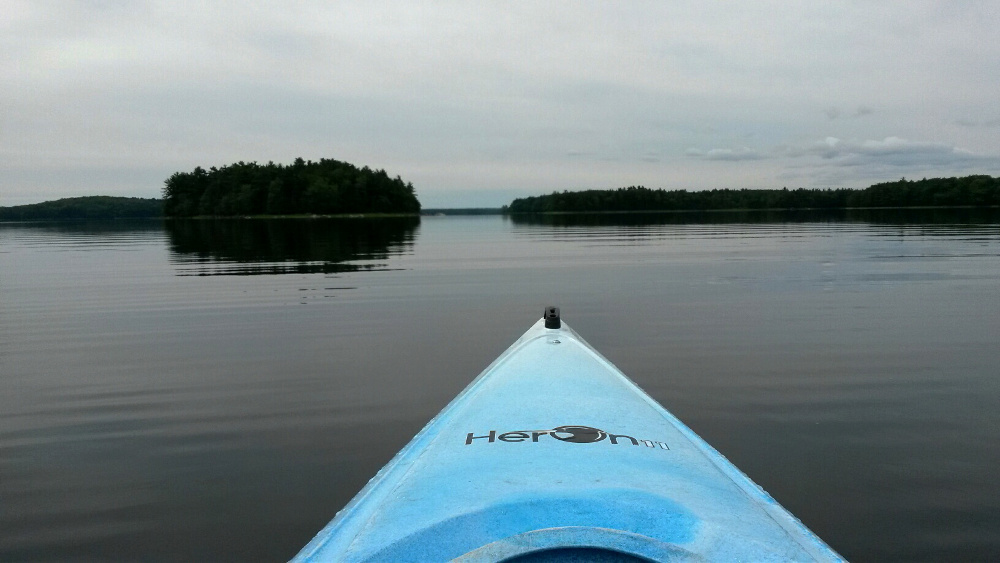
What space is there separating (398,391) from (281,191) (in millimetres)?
148148

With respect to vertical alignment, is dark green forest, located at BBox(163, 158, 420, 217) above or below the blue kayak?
above

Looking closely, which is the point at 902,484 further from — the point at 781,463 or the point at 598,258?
the point at 598,258

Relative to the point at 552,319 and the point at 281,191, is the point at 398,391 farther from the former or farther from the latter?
the point at 281,191

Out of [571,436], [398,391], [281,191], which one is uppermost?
[281,191]

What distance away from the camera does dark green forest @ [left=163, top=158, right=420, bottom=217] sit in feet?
488

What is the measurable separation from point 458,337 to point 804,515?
817 cm

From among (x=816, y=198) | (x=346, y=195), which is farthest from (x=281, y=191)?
(x=816, y=198)

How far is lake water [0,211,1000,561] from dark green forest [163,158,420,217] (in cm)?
13211

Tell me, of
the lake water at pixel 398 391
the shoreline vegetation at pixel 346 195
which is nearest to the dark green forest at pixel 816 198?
the shoreline vegetation at pixel 346 195

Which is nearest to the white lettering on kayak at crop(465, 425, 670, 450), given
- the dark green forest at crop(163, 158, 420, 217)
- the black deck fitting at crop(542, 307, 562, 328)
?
the black deck fitting at crop(542, 307, 562, 328)

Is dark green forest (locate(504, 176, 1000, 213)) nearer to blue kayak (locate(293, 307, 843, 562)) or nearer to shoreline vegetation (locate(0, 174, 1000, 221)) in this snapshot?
shoreline vegetation (locate(0, 174, 1000, 221))

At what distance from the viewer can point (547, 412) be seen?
4.82 meters

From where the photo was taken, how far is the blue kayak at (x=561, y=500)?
2.71 meters

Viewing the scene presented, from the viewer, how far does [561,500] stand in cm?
306
